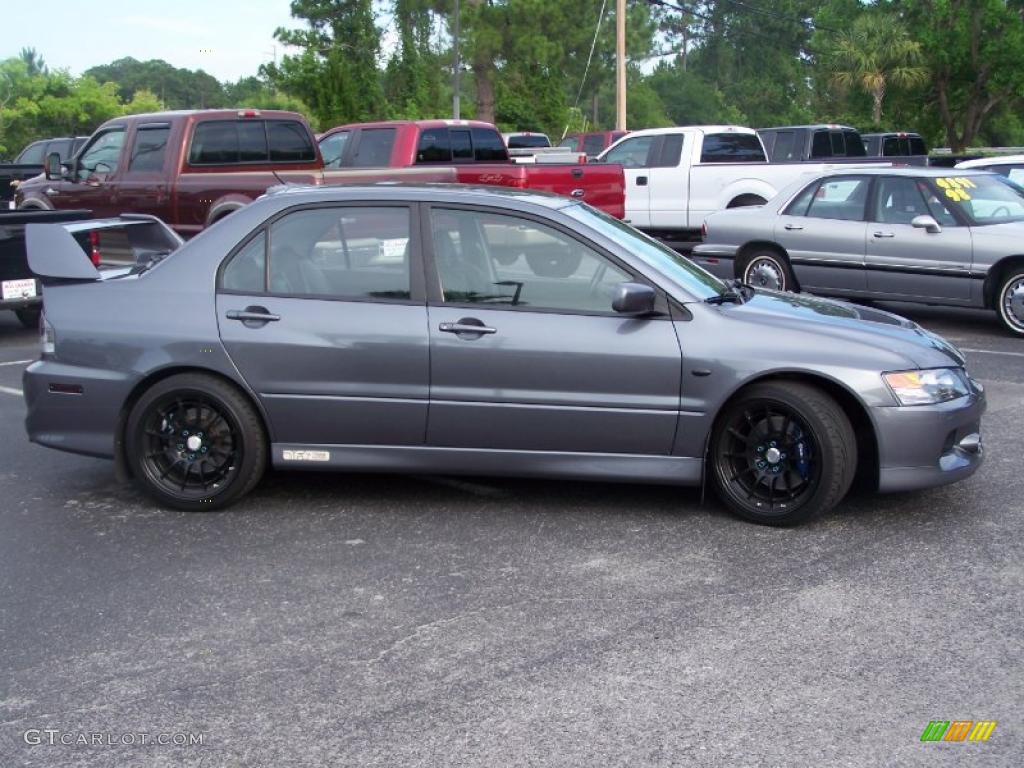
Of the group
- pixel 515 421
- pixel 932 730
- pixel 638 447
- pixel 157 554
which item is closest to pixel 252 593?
pixel 157 554

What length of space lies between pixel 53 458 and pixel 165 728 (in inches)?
148

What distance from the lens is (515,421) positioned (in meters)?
5.67

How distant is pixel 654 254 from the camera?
6.20 meters

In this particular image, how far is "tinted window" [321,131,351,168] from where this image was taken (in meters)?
16.7

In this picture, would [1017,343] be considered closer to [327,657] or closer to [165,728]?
Result: [327,657]

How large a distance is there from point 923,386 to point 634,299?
1.40 meters

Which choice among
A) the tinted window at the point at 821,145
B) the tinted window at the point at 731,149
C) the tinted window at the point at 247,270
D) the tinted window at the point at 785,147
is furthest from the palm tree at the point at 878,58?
the tinted window at the point at 247,270

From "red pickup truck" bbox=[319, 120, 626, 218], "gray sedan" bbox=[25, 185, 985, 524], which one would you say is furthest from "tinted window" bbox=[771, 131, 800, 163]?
"gray sedan" bbox=[25, 185, 985, 524]

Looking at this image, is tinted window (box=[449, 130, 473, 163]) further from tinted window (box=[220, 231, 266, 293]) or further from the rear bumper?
the rear bumper

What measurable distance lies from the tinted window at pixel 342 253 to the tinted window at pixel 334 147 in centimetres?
1083

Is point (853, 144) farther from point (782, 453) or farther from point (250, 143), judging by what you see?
point (782, 453)

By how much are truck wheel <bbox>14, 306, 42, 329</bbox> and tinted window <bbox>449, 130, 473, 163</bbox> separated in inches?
231

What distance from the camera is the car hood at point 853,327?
5602 millimetres

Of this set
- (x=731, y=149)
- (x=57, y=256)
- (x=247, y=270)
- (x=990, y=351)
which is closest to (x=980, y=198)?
(x=990, y=351)
